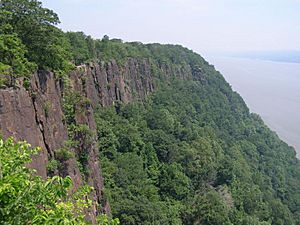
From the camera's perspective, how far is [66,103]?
2211 centimetres

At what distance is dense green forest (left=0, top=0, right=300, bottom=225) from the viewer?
665 centimetres

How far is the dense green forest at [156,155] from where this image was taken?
6.65 metres

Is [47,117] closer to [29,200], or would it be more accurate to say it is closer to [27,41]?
[27,41]

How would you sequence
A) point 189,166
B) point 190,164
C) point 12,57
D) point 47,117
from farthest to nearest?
point 190,164, point 189,166, point 47,117, point 12,57

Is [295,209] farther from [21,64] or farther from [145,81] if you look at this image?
[21,64]

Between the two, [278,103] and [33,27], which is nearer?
[33,27]

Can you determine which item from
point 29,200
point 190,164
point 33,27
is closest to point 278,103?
point 190,164

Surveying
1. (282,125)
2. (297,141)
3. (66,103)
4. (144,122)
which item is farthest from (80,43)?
(282,125)

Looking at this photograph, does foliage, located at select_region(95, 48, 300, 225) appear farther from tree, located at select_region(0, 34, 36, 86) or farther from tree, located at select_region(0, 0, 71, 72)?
tree, located at select_region(0, 34, 36, 86)

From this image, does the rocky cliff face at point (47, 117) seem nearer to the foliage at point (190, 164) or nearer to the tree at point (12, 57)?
the tree at point (12, 57)

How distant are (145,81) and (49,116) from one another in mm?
34071

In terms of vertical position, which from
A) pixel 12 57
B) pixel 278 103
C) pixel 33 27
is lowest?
pixel 278 103

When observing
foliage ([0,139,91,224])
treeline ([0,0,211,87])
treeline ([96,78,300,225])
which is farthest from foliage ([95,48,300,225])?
foliage ([0,139,91,224])

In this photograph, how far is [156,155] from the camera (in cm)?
3800
